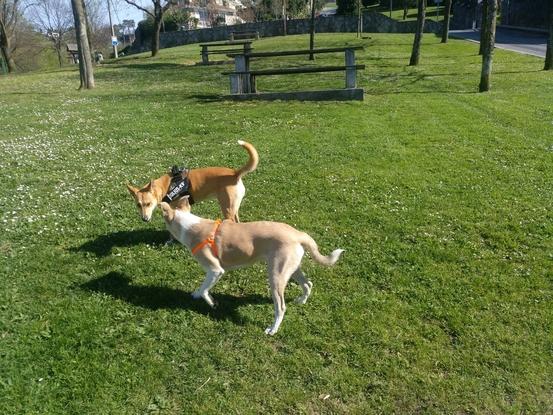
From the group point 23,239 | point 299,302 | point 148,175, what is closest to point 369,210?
point 299,302

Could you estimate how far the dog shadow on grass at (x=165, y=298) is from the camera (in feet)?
16.3

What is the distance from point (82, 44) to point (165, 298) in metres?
18.7

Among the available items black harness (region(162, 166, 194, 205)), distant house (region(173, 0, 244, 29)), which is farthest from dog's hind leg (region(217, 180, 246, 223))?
distant house (region(173, 0, 244, 29))

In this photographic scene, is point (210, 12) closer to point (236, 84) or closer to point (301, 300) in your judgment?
point (236, 84)

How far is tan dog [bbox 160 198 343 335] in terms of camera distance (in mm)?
4520

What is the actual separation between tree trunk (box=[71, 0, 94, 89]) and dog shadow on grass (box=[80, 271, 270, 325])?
59.4 feet

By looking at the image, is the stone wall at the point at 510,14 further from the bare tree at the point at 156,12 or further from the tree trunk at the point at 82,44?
the tree trunk at the point at 82,44

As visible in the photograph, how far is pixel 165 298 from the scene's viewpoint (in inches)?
204

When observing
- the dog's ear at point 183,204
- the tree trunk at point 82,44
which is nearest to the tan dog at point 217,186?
the dog's ear at point 183,204

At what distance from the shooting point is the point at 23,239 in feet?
21.4

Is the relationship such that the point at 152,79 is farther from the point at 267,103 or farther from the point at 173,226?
the point at 173,226

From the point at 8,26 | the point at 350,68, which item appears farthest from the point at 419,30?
the point at 8,26

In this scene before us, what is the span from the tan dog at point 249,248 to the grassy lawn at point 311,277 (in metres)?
0.39

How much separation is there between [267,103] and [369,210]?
9.41m
